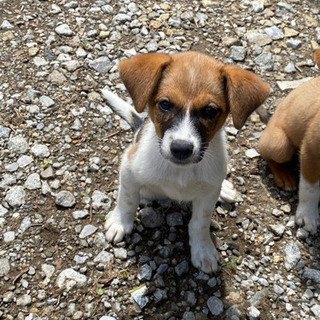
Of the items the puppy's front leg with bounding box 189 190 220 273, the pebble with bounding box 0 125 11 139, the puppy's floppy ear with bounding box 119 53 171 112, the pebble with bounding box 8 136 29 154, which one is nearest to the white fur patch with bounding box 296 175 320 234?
the puppy's front leg with bounding box 189 190 220 273

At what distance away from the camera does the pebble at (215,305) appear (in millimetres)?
4402

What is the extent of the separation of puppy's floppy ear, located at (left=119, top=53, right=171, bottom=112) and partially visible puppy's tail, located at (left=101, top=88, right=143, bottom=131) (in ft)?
4.84

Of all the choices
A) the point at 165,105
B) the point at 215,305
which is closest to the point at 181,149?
the point at 165,105

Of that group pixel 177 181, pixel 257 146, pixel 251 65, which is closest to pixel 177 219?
pixel 177 181

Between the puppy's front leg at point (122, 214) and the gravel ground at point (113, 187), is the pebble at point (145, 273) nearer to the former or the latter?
the gravel ground at point (113, 187)

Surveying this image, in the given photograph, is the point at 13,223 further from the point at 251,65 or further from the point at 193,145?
the point at 251,65

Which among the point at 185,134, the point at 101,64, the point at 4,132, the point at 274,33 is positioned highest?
the point at 185,134

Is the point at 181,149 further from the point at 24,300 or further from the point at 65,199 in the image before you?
the point at 24,300

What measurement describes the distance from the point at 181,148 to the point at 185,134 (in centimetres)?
10

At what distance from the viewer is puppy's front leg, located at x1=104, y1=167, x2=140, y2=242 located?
179 inches

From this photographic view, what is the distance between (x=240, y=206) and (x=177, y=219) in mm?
712

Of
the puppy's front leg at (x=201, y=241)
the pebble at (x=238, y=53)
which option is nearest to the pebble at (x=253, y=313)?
the puppy's front leg at (x=201, y=241)

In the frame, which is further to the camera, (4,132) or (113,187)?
(4,132)

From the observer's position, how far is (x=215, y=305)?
174 inches
